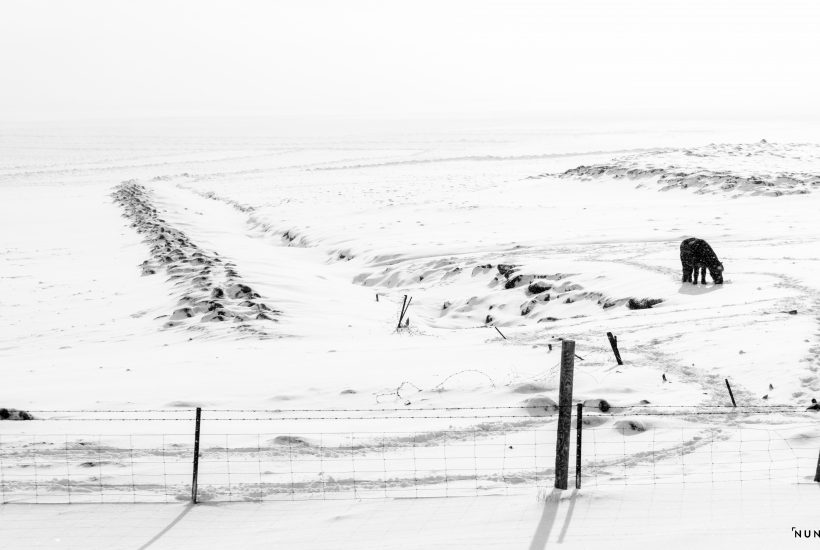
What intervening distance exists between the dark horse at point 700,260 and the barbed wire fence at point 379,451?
270 inches

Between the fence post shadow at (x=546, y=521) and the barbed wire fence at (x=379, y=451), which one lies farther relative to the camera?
the barbed wire fence at (x=379, y=451)

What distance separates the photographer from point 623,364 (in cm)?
1136

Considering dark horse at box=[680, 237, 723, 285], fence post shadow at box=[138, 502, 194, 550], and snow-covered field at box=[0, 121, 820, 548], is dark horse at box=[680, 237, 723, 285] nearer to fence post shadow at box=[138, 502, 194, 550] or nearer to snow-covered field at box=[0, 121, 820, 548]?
snow-covered field at box=[0, 121, 820, 548]

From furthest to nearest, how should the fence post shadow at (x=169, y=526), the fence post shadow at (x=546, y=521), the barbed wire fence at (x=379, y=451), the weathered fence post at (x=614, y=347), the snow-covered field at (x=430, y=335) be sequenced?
the weathered fence post at (x=614, y=347) → the snow-covered field at (x=430, y=335) → the barbed wire fence at (x=379, y=451) → the fence post shadow at (x=169, y=526) → the fence post shadow at (x=546, y=521)

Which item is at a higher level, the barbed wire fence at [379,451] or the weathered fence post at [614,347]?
the weathered fence post at [614,347]

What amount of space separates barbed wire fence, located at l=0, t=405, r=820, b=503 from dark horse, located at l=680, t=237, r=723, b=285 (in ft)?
22.5

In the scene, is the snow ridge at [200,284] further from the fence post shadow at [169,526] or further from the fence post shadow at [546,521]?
the fence post shadow at [546,521]

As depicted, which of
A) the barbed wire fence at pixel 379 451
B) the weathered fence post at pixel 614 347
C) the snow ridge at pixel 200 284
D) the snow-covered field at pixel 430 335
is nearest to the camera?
the barbed wire fence at pixel 379 451

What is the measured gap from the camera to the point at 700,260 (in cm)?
1614

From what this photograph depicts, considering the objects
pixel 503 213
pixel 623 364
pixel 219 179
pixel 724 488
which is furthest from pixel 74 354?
pixel 219 179

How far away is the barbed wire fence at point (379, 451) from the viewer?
26.5 ft

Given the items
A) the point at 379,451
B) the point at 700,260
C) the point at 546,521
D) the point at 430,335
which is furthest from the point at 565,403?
the point at 700,260

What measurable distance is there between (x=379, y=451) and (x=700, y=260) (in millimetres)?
9241

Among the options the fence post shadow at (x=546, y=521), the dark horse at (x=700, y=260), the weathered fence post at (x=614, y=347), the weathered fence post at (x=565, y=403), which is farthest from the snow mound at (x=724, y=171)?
the fence post shadow at (x=546, y=521)
